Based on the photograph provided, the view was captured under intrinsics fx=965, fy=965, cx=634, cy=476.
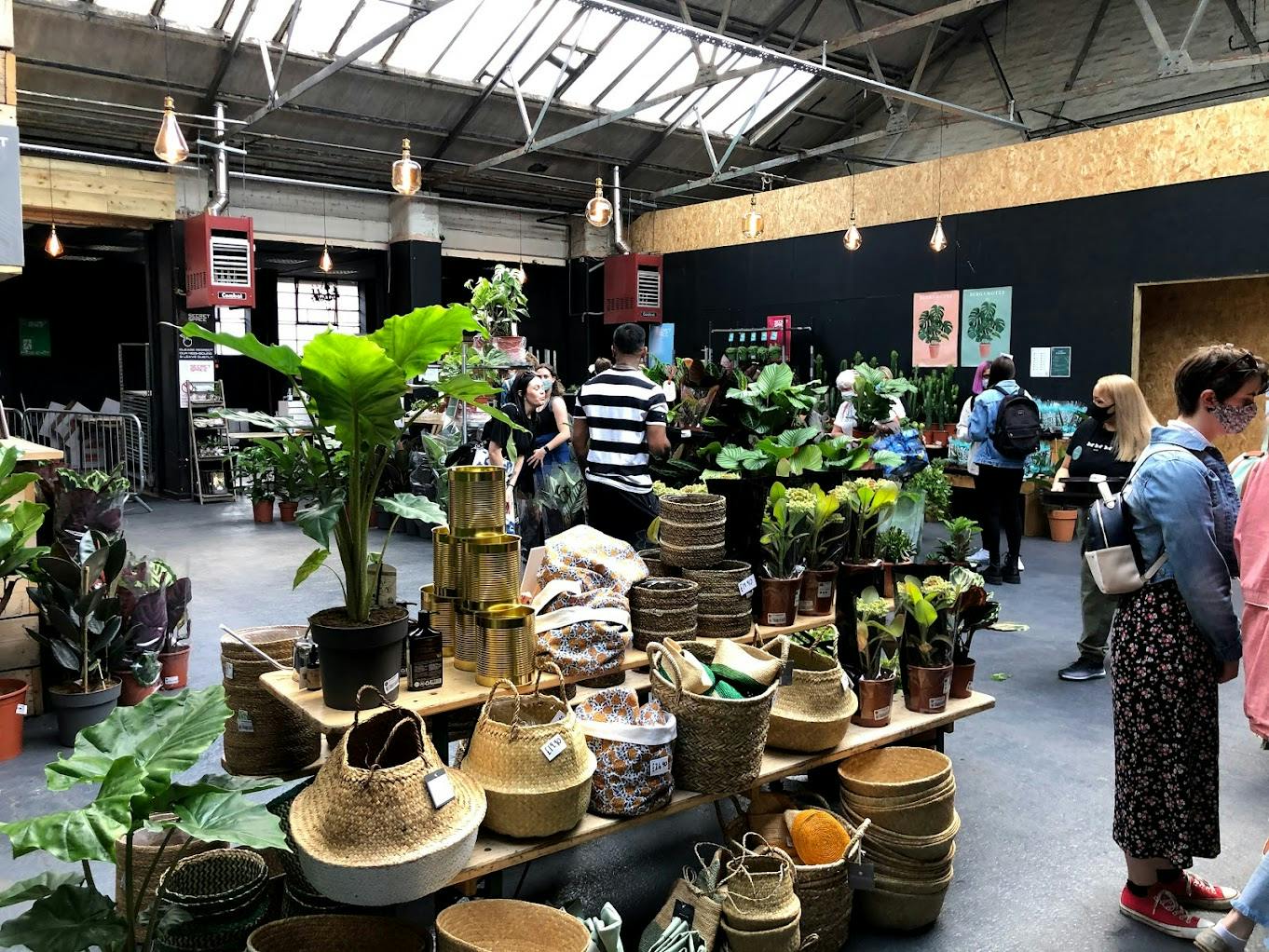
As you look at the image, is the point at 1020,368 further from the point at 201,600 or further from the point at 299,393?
the point at 299,393

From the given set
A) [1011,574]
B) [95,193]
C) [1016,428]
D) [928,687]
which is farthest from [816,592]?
[95,193]

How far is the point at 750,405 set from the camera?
3.61 metres

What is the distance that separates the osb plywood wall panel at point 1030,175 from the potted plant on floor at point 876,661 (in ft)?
23.4

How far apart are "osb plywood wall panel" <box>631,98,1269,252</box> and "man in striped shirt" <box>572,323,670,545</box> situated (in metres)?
6.44

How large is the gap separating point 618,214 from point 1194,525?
11767 mm

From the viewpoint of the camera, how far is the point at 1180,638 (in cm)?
254

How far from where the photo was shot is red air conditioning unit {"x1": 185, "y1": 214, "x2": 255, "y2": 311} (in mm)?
10023

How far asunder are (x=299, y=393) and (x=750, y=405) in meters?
1.85

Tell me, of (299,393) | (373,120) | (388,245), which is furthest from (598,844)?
(388,245)

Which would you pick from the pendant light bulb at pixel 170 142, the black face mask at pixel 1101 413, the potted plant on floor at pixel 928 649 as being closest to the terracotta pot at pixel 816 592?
the potted plant on floor at pixel 928 649

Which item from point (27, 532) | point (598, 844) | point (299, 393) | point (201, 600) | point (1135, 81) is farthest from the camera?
point (1135, 81)

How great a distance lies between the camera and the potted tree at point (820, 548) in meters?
3.13

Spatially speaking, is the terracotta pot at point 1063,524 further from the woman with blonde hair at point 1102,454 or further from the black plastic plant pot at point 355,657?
the black plastic plant pot at point 355,657

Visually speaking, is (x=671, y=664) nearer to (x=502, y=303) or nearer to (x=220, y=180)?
(x=502, y=303)
